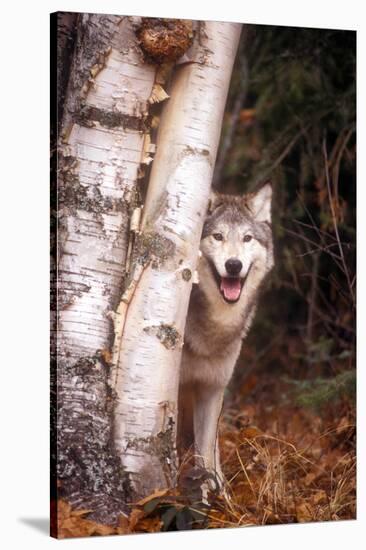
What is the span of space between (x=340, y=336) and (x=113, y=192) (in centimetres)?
332

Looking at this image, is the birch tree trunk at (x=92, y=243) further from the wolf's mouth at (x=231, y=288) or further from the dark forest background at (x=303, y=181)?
the dark forest background at (x=303, y=181)

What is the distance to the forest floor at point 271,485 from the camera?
5.45 metres

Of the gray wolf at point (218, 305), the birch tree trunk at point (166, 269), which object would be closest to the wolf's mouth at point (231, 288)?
the gray wolf at point (218, 305)

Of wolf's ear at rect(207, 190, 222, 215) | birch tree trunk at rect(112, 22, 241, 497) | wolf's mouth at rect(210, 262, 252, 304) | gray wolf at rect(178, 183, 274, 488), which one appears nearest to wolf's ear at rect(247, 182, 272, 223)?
gray wolf at rect(178, 183, 274, 488)

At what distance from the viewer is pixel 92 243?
5.28 m

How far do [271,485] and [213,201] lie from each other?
1.66 m

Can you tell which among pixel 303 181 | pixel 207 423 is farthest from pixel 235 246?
pixel 303 181

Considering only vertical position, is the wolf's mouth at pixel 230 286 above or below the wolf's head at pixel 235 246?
below

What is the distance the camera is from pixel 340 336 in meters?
8.10

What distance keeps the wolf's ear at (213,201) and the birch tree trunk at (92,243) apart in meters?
0.57

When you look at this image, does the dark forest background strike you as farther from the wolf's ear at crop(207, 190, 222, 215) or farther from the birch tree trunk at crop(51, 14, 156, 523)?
the birch tree trunk at crop(51, 14, 156, 523)

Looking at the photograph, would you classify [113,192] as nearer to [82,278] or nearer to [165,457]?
[82,278]
